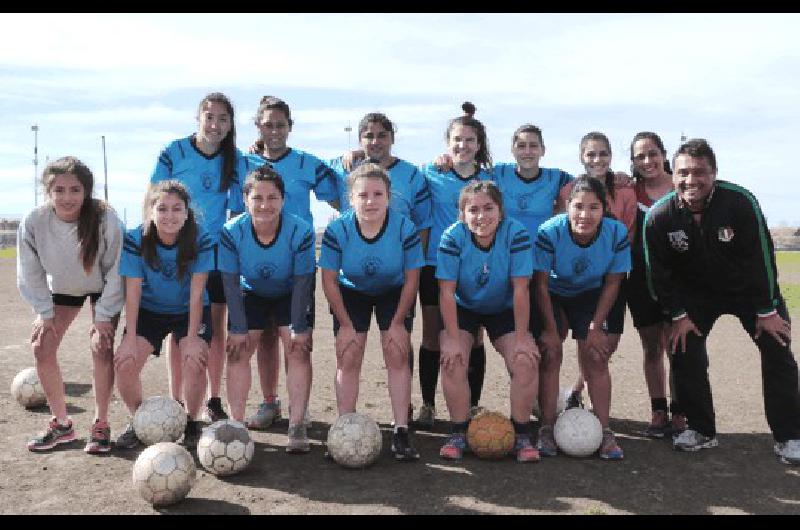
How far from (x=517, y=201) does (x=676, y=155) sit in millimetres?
1346

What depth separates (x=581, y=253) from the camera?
5609mm

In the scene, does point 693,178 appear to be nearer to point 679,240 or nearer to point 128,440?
point 679,240

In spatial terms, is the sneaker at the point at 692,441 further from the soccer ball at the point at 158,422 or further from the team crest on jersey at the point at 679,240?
the soccer ball at the point at 158,422

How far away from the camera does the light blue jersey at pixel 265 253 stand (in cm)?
553

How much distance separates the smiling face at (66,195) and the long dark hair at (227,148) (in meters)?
1.15

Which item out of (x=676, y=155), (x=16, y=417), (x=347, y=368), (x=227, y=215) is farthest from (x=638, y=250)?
(x=16, y=417)

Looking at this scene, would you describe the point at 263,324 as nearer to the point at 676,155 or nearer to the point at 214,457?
the point at 214,457

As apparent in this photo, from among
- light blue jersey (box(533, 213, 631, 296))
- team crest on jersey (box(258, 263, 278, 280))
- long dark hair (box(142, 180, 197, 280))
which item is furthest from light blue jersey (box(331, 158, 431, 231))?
long dark hair (box(142, 180, 197, 280))

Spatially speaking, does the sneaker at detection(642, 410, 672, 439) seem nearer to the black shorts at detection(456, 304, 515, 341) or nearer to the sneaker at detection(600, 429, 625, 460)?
the sneaker at detection(600, 429, 625, 460)

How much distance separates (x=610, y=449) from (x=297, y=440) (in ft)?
7.90

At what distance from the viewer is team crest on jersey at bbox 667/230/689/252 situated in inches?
223

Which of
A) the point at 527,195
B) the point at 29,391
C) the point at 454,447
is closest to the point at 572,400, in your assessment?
the point at 454,447

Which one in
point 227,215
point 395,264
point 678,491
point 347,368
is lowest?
point 678,491
